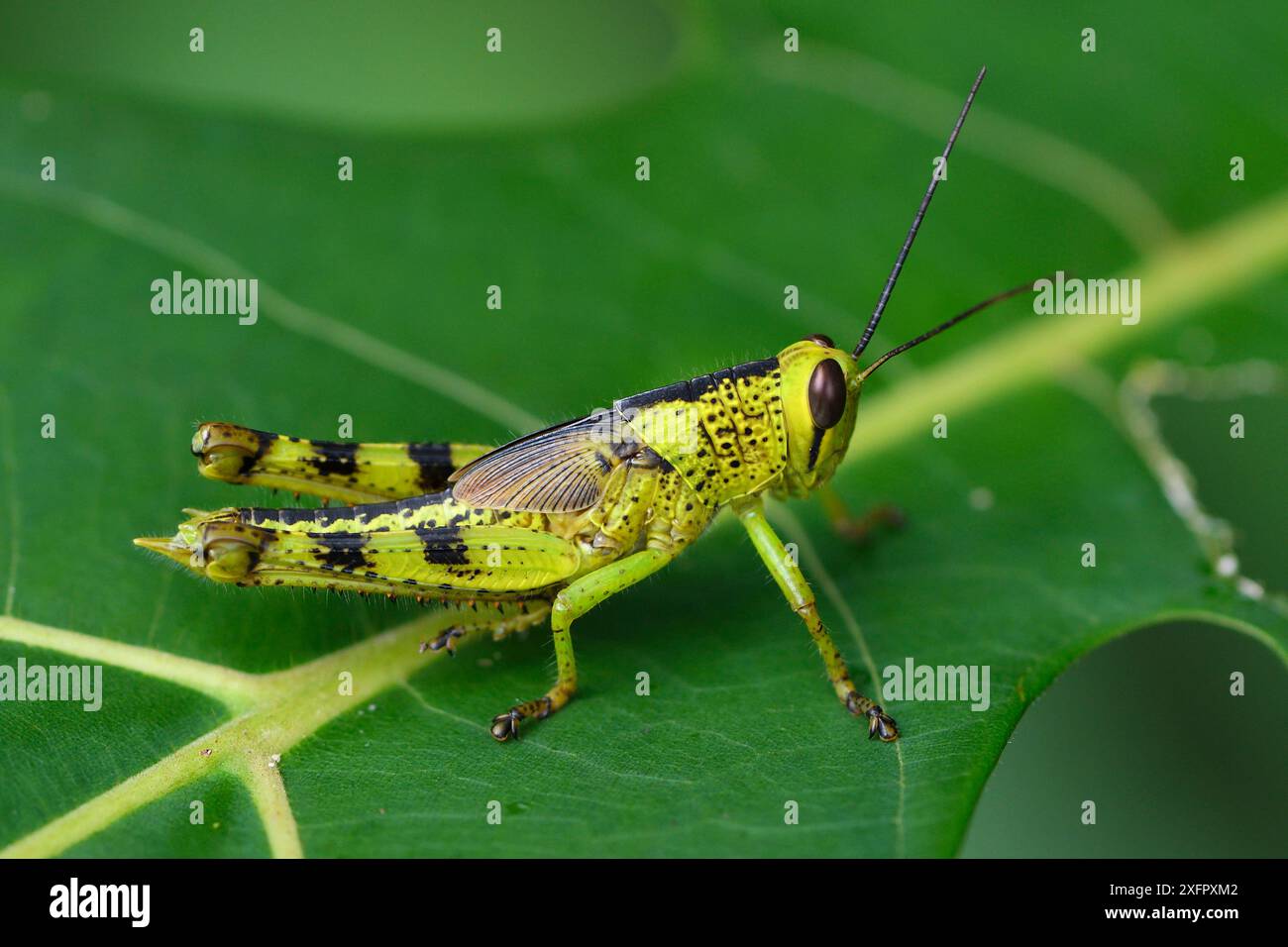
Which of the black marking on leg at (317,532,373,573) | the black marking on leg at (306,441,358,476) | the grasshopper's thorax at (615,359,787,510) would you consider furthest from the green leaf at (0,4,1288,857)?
the grasshopper's thorax at (615,359,787,510)

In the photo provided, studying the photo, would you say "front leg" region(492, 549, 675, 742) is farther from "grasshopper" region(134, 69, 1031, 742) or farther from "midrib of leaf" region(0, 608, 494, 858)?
"midrib of leaf" region(0, 608, 494, 858)
